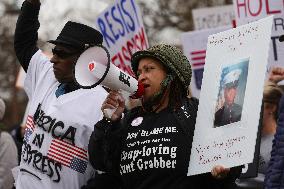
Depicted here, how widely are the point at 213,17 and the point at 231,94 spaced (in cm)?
645

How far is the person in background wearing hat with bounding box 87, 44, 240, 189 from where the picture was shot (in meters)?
3.95

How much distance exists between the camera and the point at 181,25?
2516cm

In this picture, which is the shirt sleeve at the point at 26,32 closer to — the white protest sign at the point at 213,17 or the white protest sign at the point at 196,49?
the white protest sign at the point at 196,49

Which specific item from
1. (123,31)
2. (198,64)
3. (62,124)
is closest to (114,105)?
(62,124)

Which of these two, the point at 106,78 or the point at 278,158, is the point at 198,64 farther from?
the point at 106,78

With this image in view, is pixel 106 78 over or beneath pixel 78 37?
beneath

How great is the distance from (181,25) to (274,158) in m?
21.1

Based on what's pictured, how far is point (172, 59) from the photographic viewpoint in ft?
13.4

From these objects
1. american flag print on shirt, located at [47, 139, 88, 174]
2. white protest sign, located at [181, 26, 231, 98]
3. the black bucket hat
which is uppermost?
the black bucket hat

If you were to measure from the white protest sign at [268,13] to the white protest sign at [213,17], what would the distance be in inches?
149

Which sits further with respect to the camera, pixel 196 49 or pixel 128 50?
pixel 196 49

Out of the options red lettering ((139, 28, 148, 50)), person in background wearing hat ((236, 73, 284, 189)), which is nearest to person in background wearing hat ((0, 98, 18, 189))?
red lettering ((139, 28, 148, 50))

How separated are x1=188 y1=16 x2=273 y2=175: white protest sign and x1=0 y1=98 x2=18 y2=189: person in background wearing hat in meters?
2.77

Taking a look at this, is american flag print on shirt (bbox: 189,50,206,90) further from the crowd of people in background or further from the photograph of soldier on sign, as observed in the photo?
the photograph of soldier on sign
